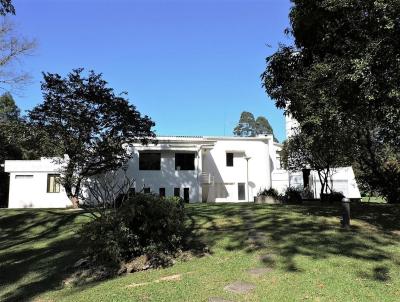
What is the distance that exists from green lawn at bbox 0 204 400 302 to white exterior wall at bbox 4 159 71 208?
22.7m

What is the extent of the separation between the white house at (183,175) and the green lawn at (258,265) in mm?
21165

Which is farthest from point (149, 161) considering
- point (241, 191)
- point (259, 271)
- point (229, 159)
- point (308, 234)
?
point (259, 271)

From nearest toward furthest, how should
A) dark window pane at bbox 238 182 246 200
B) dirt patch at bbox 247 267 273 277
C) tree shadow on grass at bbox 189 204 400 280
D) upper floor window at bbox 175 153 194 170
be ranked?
dirt patch at bbox 247 267 273 277 < tree shadow on grass at bbox 189 204 400 280 < upper floor window at bbox 175 153 194 170 < dark window pane at bbox 238 182 246 200

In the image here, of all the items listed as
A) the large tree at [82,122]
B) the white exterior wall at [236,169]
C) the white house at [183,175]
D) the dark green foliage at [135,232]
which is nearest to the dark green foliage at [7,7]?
the dark green foliage at [135,232]

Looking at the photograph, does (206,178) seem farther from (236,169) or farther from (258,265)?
(258,265)

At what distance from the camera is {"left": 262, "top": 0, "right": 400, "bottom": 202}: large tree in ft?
32.1

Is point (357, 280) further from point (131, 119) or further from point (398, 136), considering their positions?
point (131, 119)

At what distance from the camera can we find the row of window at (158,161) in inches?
1427

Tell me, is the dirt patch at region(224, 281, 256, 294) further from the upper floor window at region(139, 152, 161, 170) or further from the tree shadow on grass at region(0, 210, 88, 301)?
the upper floor window at region(139, 152, 161, 170)

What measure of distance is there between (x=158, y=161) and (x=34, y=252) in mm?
24612

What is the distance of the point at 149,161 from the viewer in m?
36.3

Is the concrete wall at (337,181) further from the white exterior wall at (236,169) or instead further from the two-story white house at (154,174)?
the two-story white house at (154,174)

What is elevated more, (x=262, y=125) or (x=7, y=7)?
(x=262, y=125)

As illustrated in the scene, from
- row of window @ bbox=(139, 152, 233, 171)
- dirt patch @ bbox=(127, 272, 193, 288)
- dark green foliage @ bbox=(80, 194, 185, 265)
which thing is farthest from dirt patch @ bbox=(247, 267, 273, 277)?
row of window @ bbox=(139, 152, 233, 171)
